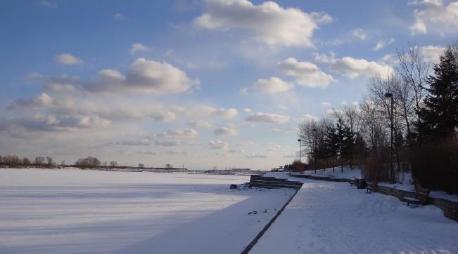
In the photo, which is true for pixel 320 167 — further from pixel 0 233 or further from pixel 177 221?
pixel 0 233

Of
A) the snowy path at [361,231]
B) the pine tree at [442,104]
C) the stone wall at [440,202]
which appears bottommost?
the snowy path at [361,231]

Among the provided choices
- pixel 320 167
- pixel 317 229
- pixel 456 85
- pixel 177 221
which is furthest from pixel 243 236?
pixel 320 167

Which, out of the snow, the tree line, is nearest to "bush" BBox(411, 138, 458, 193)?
the tree line

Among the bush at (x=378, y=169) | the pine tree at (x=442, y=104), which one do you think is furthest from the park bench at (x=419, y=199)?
the bush at (x=378, y=169)

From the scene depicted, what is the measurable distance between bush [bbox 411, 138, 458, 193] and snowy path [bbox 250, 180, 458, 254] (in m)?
1.55

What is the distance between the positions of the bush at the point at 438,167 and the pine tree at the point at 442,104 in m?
9.80

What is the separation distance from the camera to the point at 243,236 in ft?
51.2

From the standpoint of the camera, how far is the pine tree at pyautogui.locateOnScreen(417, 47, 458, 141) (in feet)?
103

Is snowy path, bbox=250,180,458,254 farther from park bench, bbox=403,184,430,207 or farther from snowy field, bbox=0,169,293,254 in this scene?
snowy field, bbox=0,169,293,254

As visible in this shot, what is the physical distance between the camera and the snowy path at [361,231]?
10805mm

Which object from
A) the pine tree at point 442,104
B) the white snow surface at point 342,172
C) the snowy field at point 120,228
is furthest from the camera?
the white snow surface at point 342,172

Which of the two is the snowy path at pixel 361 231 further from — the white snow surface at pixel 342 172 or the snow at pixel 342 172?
the white snow surface at pixel 342 172

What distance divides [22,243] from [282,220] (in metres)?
7.82

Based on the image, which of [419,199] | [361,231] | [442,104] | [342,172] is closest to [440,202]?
[419,199]
